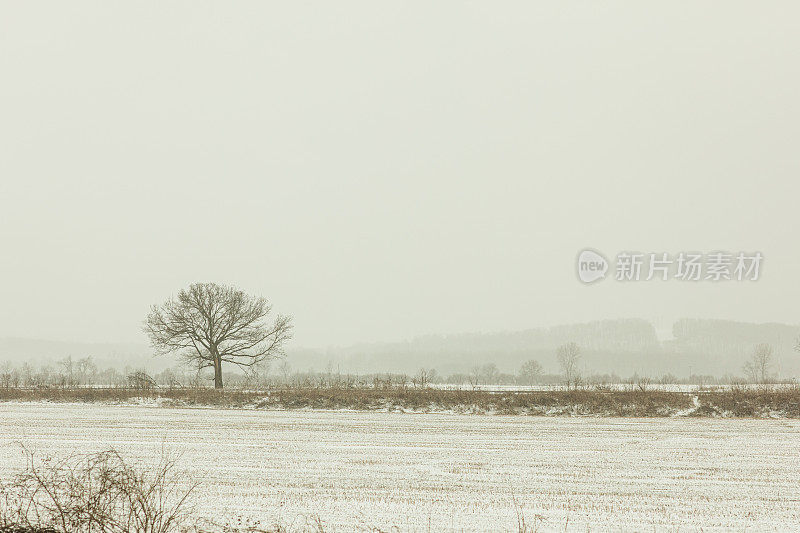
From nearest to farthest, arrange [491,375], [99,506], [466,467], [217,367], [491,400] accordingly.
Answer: [99,506] → [466,467] → [491,400] → [217,367] → [491,375]

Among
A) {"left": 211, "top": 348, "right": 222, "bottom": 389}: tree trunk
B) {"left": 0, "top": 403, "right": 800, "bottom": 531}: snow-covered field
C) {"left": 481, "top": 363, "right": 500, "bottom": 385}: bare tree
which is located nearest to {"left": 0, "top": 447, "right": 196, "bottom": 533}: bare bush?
{"left": 0, "top": 403, "right": 800, "bottom": 531}: snow-covered field

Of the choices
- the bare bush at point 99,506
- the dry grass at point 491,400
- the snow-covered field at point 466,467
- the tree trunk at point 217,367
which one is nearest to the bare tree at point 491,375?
the tree trunk at point 217,367

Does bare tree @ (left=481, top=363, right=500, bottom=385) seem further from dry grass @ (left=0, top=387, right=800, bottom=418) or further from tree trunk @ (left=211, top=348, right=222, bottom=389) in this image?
dry grass @ (left=0, top=387, right=800, bottom=418)

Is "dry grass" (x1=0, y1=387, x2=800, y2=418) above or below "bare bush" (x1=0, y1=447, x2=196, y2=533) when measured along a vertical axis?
below

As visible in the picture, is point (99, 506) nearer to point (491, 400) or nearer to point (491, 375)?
point (491, 400)

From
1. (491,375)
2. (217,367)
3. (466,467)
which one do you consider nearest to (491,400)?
(466,467)

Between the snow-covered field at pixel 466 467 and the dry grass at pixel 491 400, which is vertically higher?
the snow-covered field at pixel 466 467

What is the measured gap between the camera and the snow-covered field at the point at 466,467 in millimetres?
12328

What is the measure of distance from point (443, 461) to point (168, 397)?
2847 centimetres

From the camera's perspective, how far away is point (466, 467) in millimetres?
17625

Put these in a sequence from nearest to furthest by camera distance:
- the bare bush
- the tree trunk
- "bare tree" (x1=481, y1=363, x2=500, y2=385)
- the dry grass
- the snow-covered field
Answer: the bare bush → the snow-covered field → the dry grass → the tree trunk → "bare tree" (x1=481, y1=363, x2=500, y2=385)

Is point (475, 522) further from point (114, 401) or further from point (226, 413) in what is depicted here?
point (114, 401)

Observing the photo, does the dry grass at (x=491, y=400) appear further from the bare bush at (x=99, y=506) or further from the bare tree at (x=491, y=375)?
the bare tree at (x=491, y=375)

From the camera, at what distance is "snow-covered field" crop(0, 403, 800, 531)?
1233 cm
